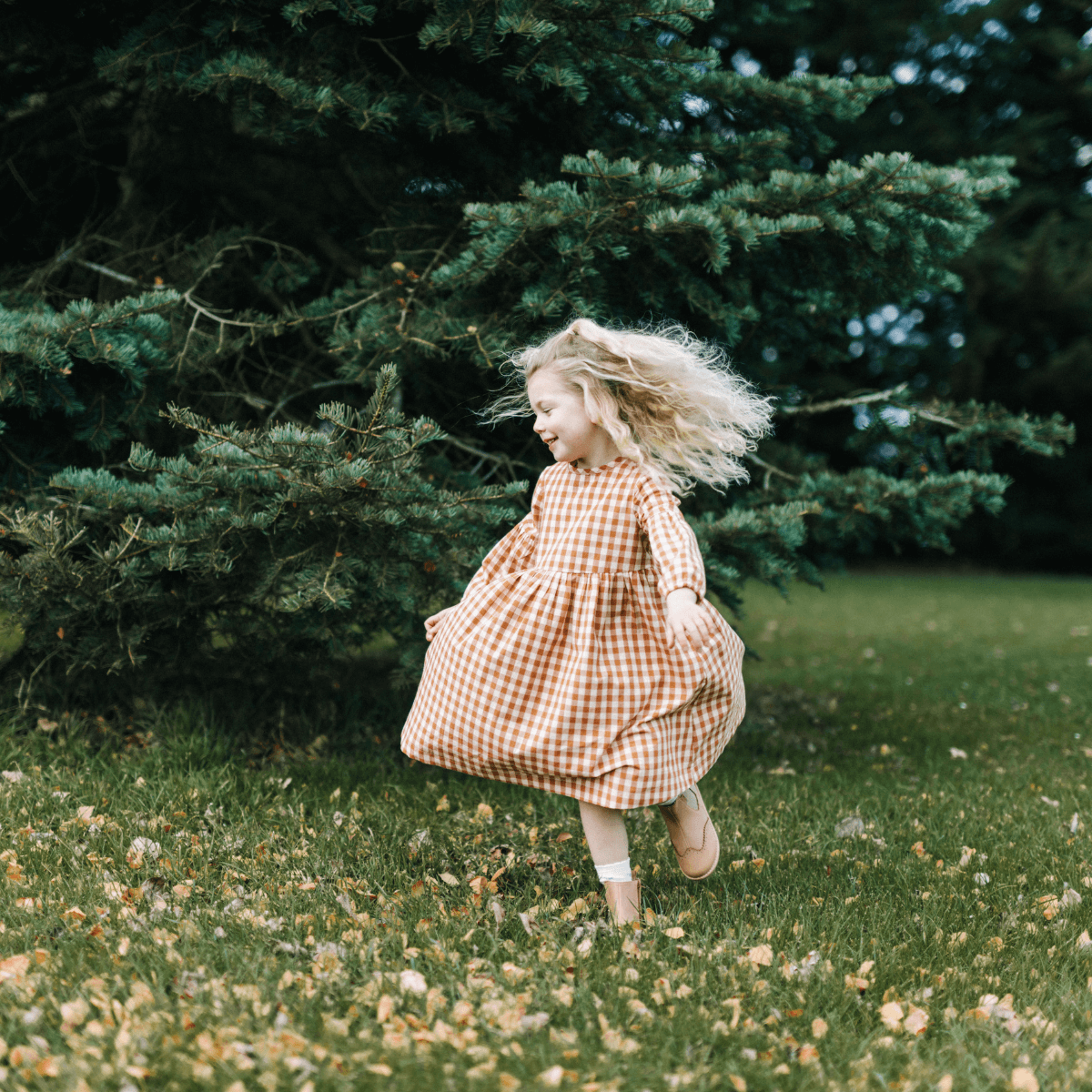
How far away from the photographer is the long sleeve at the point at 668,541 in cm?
260

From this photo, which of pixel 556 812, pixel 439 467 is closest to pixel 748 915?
pixel 556 812

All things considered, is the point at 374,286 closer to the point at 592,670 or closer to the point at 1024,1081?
the point at 592,670

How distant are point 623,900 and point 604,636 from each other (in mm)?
733

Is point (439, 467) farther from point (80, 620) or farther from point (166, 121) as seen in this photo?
point (166, 121)

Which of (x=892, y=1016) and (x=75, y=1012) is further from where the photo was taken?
(x=892, y=1016)

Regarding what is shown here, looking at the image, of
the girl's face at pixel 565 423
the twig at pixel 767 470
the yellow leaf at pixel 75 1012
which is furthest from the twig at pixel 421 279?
the yellow leaf at pixel 75 1012

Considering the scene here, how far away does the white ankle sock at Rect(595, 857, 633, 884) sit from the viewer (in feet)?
9.07

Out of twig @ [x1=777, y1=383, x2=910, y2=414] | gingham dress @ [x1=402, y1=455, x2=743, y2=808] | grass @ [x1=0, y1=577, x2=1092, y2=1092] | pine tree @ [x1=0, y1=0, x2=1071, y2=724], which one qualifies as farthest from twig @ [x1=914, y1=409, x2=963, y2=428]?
gingham dress @ [x1=402, y1=455, x2=743, y2=808]

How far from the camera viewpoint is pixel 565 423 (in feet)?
9.54

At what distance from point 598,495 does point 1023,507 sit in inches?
867

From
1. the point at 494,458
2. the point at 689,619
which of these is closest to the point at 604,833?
the point at 689,619

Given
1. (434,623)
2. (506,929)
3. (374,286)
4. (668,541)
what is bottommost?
(506,929)

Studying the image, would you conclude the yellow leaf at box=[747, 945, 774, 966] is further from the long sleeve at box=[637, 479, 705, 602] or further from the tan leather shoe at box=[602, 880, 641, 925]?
the long sleeve at box=[637, 479, 705, 602]

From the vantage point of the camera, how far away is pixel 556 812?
3.92 m
